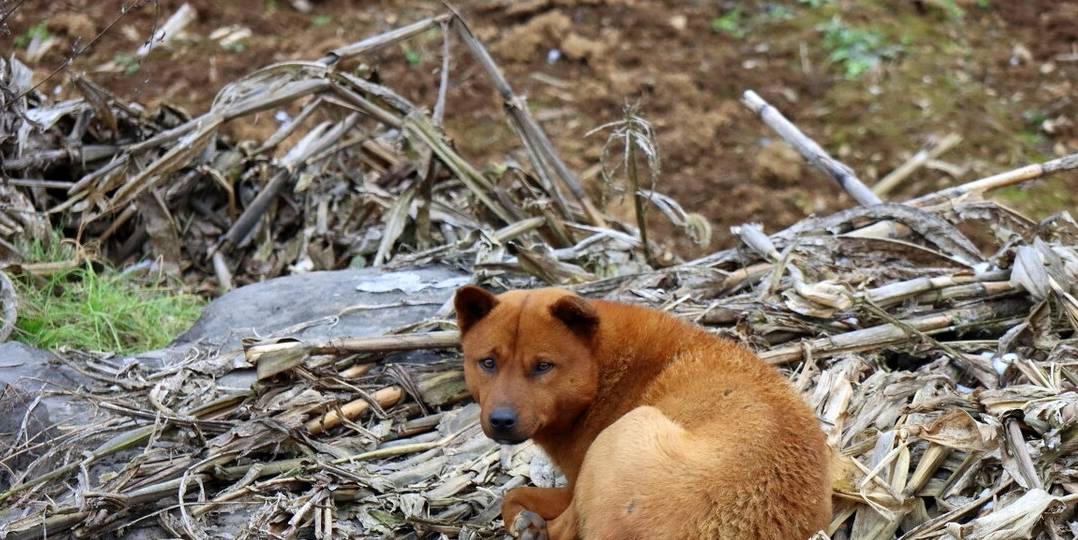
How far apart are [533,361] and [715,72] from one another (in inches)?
308

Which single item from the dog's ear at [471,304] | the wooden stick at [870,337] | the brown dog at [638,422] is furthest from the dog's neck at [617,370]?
the wooden stick at [870,337]

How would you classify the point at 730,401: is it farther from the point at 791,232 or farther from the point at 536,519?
the point at 791,232

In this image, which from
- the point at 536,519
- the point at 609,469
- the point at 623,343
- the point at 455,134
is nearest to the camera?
the point at 609,469

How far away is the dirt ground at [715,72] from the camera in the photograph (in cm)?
1055

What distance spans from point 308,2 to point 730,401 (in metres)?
9.92

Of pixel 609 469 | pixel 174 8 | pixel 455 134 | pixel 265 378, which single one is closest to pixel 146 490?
pixel 265 378

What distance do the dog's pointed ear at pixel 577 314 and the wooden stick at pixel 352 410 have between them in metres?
1.23

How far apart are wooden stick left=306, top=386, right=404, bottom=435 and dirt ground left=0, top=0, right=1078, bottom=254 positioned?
15.2 feet

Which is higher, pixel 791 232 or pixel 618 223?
pixel 791 232

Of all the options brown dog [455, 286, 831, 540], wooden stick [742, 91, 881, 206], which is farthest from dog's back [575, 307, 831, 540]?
wooden stick [742, 91, 881, 206]

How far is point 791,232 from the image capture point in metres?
6.84

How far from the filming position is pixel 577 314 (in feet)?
15.4

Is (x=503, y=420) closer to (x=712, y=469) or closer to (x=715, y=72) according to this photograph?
(x=712, y=469)

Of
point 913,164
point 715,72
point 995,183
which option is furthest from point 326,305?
point 715,72
